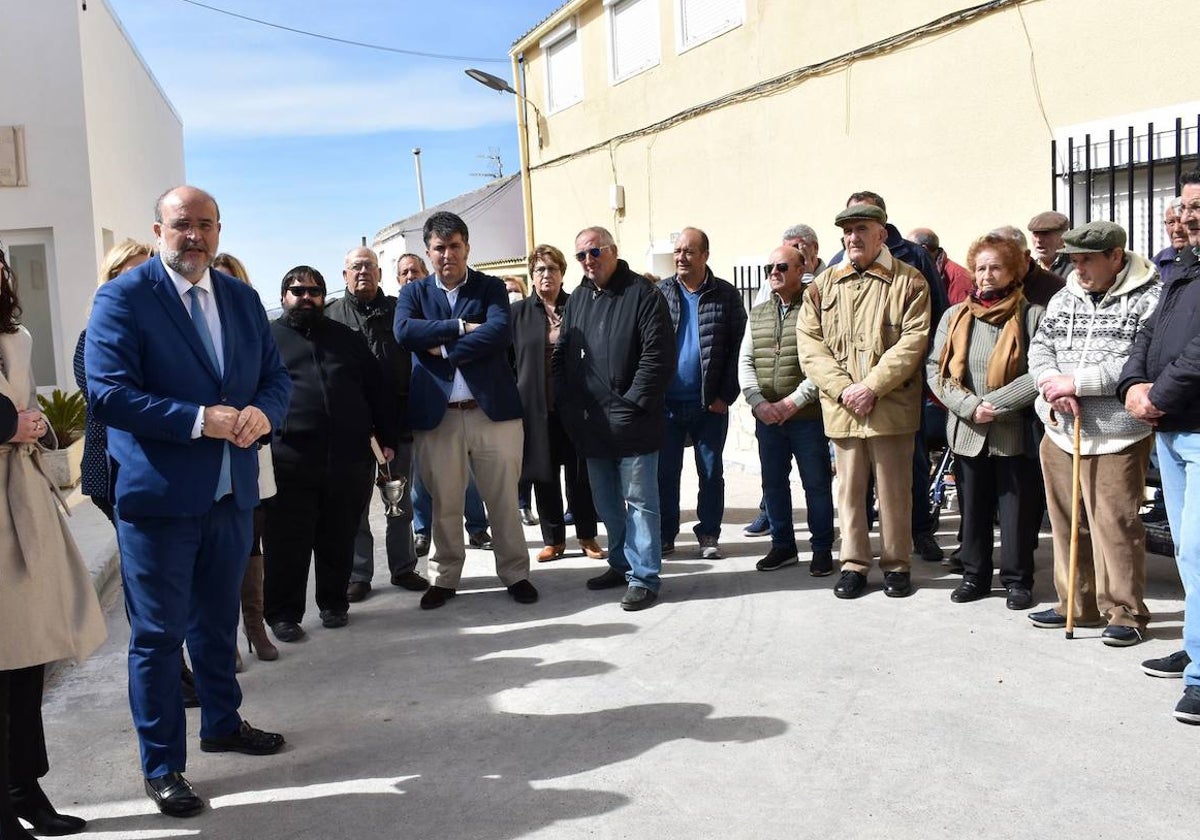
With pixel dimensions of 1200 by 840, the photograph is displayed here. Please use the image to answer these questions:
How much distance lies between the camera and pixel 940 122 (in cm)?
938

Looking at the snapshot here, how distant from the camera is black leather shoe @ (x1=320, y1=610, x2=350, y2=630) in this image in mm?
5988

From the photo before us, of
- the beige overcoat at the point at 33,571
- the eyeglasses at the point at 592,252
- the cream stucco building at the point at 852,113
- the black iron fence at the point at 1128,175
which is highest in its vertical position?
the cream stucco building at the point at 852,113

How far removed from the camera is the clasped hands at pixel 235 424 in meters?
3.72

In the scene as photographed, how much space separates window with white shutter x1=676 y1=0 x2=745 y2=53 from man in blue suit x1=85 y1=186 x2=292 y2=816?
9.93 meters

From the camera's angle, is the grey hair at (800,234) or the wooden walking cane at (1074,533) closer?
the wooden walking cane at (1074,533)

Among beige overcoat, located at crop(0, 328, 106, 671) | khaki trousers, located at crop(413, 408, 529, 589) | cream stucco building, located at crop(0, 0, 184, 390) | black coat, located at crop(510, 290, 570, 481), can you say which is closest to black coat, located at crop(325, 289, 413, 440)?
khaki trousers, located at crop(413, 408, 529, 589)

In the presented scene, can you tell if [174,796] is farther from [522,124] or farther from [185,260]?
[522,124]

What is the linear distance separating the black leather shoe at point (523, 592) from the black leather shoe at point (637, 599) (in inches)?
21.3

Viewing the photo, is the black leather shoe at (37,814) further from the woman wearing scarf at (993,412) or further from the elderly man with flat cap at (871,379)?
the woman wearing scarf at (993,412)

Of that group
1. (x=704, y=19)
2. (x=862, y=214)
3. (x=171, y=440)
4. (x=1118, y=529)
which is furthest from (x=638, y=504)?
(x=704, y=19)

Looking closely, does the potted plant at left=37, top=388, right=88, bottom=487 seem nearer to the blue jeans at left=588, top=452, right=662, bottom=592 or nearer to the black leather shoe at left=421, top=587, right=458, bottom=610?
the black leather shoe at left=421, top=587, right=458, bottom=610

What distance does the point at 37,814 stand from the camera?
11.8 ft

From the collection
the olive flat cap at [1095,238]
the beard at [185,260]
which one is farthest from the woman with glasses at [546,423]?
the beard at [185,260]

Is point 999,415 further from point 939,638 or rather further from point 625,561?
point 625,561
